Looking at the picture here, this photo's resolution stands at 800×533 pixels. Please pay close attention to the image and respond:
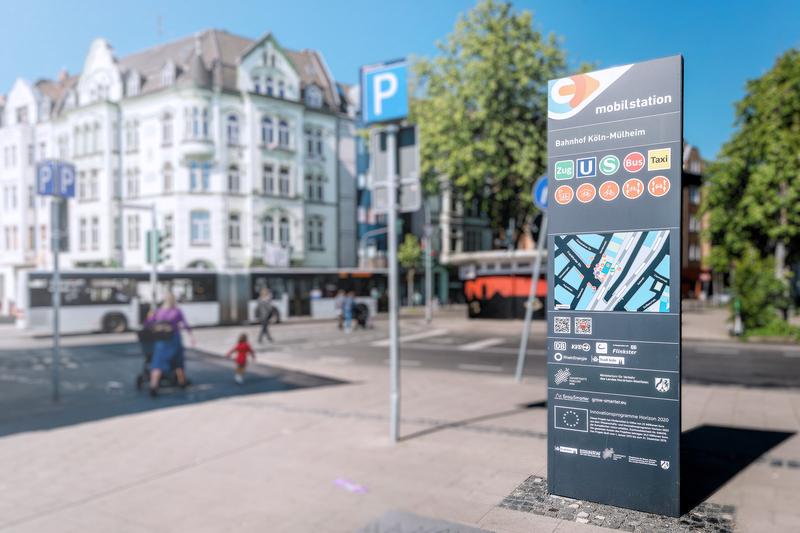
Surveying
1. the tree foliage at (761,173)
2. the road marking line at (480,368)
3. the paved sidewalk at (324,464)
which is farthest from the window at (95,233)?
the tree foliage at (761,173)

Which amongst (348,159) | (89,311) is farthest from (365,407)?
(348,159)

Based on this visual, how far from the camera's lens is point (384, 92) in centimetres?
732

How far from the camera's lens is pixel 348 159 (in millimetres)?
45875

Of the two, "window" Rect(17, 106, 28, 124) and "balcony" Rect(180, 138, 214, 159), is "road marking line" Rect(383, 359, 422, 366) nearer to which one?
"balcony" Rect(180, 138, 214, 159)

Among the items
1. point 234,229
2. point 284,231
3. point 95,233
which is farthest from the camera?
point 284,231

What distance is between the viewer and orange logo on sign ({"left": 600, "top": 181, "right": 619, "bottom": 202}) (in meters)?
2.25

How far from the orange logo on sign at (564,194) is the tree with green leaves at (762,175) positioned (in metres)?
27.3

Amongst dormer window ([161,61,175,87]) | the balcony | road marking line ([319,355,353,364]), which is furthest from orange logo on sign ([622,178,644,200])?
dormer window ([161,61,175,87])

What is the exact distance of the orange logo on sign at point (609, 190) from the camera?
7.39ft

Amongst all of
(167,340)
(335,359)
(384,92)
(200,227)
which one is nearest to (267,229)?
(200,227)

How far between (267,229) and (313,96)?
1014 centimetres

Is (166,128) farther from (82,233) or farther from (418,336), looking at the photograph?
(418,336)

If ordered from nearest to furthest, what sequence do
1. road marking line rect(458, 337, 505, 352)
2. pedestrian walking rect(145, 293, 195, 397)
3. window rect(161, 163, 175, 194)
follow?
pedestrian walking rect(145, 293, 195, 397) → road marking line rect(458, 337, 505, 352) → window rect(161, 163, 175, 194)

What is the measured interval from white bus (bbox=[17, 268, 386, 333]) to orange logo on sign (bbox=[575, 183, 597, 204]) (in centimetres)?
2706
